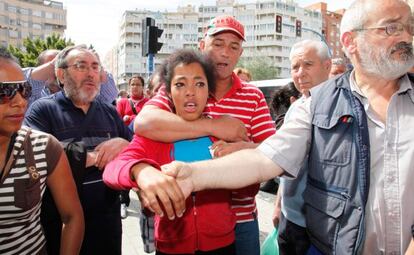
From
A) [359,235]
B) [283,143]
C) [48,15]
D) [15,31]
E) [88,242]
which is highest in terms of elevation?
[48,15]

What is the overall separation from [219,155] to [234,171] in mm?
248

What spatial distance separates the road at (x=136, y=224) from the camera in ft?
14.0

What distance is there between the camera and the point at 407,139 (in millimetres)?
1512

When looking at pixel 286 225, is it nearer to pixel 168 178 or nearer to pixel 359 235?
pixel 359 235

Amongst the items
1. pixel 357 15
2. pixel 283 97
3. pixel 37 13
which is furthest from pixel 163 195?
pixel 37 13

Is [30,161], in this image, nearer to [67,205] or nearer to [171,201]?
[67,205]

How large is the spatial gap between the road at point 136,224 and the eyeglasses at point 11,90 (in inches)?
110

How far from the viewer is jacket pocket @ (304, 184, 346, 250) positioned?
1.53 metres

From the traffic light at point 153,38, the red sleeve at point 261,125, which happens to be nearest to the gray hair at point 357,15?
the red sleeve at point 261,125

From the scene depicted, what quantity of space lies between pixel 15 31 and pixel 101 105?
9086cm

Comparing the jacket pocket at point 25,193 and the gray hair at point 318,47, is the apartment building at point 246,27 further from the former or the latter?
the jacket pocket at point 25,193

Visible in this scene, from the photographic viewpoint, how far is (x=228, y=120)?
1980 mm

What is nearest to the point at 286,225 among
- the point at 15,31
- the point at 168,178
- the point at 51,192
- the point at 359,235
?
the point at 359,235

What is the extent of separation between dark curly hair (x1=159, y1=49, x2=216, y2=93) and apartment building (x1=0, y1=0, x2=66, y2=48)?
3410 inches
